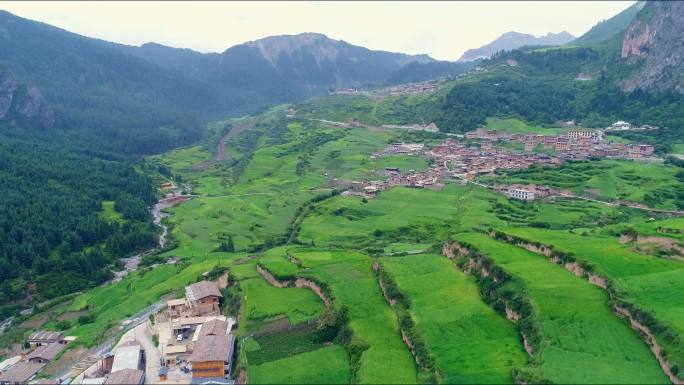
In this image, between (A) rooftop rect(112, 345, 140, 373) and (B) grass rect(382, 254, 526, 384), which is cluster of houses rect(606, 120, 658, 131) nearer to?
(B) grass rect(382, 254, 526, 384)

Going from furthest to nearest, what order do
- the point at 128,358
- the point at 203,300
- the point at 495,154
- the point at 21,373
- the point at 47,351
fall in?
the point at 495,154, the point at 203,300, the point at 47,351, the point at 21,373, the point at 128,358

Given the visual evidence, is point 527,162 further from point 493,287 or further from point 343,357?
point 343,357

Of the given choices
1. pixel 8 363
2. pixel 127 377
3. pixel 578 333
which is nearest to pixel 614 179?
pixel 578 333

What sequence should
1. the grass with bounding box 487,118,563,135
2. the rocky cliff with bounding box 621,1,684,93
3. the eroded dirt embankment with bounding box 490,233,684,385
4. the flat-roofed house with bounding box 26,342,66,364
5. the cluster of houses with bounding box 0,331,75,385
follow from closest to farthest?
the eroded dirt embankment with bounding box 490,233,684,385 < the cluster of houses with bounding box 0,331,75,385 < the flat-roofed house with bounding box 26,342,66,364 < the grass with bounding box 487,118,563,135 < the rocky cliff with bounding box 621,1,684,93

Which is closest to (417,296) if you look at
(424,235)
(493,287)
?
(493,287)

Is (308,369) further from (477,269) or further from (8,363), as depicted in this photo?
(8,363)

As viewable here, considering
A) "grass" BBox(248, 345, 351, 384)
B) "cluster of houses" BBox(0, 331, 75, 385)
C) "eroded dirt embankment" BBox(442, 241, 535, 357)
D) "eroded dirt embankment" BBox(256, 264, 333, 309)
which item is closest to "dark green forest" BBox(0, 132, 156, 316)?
"cluster of houses" BBox(0, 331, 75, 385)
